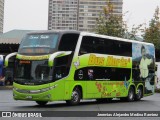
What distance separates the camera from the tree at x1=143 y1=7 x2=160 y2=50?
3189 inches

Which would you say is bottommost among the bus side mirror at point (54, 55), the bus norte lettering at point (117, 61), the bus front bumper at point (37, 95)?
the bus front bumper at point (37, 95)

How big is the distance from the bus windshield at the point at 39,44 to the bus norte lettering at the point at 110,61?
2705 millimetres

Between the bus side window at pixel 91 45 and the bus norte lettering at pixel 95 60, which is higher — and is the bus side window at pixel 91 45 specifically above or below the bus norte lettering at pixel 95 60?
above

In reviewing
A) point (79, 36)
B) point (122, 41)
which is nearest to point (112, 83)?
point (122, 41)

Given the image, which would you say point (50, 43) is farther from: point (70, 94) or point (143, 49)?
point (143, 49)

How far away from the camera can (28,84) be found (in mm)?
22266

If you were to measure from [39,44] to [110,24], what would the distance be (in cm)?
4814

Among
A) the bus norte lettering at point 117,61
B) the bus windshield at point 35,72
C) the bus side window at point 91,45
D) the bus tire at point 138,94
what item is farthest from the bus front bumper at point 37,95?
the bus tire at point 138,94

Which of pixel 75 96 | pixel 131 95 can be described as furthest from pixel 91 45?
pixel 131 95

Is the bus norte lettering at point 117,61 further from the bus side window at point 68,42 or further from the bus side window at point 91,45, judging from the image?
the bus side window at point 68,42

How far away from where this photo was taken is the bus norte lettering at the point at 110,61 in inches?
975

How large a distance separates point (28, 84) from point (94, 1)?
433 ft

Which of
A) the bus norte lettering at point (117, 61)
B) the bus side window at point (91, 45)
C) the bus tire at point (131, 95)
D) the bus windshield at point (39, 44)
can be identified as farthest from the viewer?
the bus tire at point (131, 95)

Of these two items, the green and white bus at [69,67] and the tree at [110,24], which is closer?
the green and white bus at [69,67]
